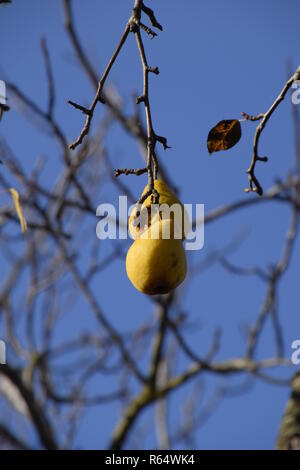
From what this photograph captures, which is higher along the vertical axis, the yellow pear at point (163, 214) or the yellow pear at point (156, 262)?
the yellow pear at point (163, 214)

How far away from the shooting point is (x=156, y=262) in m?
1.00

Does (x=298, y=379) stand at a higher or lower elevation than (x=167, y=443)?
higher

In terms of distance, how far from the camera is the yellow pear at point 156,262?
101 cm

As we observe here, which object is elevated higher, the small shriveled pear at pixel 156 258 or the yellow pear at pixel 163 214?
the yellow pear at pixel 163 214

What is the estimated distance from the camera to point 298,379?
1.96 m

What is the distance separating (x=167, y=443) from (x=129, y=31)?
2823 millimetres

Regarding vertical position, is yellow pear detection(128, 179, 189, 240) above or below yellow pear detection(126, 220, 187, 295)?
above

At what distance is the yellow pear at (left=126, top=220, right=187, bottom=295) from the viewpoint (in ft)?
3.30

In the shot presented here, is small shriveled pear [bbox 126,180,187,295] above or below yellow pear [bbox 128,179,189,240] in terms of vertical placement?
below
